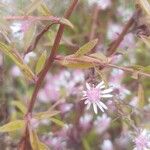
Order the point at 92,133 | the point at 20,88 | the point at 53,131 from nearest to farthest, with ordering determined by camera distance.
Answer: the point at 53,131, the point at 92,133, the point at 20,88

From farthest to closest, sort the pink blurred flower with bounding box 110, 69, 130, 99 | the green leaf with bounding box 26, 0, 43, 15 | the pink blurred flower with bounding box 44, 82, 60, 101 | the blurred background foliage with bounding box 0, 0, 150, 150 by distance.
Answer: the pink blurred flower with bounding box 44, 82, 60, 101
the pink blurred flower with bounding box 110, 69, 130, 99
the blurred background foliage with bounding box 0, 0, 150, 150
the green leaf with bounding box 26, 0, 43, 15

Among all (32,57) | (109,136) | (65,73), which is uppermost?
(32,57)

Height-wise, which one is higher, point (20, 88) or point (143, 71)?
point (143, 71)

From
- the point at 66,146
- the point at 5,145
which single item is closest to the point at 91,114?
the point at 66,146

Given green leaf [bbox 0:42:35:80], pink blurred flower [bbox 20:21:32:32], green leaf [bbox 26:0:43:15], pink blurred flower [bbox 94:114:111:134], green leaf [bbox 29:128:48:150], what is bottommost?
pink blurred flower [bbox 94:114:111:134]

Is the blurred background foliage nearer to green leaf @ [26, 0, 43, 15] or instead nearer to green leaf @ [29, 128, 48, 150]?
green leaf @ [26, 0, 43, 15]

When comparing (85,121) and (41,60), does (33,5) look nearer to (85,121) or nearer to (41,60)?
(41,60)

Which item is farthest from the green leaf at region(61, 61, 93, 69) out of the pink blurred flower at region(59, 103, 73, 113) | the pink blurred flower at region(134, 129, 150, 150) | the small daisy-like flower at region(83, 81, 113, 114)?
the pink blurred flower at region(59, 103, 73, 113)

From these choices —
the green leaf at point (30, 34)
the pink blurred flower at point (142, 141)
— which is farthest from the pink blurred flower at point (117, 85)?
the green leaf at point (30, 34)

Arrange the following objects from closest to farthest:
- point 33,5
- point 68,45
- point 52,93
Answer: point 33,5, point 68,45, point 52,93

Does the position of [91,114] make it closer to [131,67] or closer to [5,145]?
[5,145]

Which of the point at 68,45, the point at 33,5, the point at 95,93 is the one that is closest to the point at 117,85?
the point at 68,45
